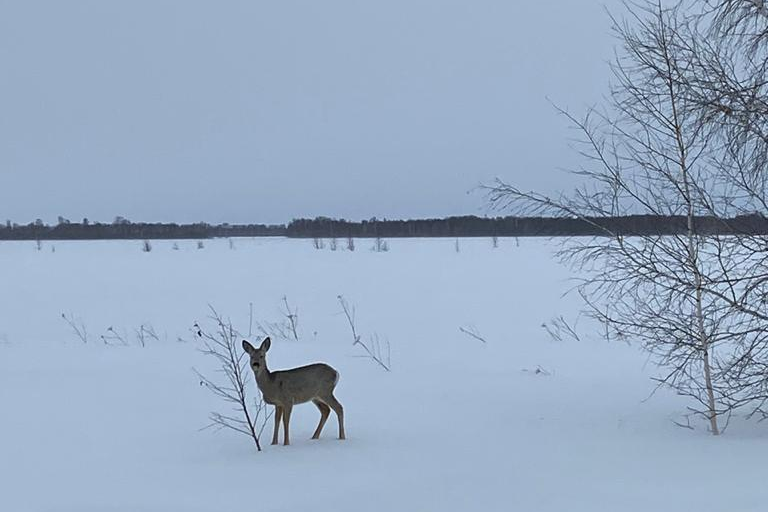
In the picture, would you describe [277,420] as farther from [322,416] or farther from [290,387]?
[322,416]

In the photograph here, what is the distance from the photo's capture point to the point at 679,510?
19.1 feet

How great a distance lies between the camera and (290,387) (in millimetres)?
8352

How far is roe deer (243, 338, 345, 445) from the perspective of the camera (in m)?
8.34

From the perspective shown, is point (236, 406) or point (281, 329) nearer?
point (236, 406)

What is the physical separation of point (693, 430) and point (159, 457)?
5.02 meters

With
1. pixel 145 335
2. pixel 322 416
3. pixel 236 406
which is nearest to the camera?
pixel 322 416

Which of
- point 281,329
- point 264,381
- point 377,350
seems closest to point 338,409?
point 264,381

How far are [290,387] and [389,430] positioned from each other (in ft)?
3.93

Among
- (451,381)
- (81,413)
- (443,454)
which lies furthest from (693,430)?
(81,413)

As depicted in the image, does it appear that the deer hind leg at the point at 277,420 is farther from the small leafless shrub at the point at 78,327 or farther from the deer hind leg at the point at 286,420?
the small leafless shrub at the point at 78,327

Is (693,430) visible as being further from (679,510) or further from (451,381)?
(451,381)

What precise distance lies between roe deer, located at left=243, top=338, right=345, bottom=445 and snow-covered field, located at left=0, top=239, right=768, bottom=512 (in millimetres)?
320

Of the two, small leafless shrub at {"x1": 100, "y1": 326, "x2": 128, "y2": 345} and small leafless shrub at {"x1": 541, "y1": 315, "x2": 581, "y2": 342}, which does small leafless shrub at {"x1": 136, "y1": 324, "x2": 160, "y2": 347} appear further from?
small leafless shrub at {"x1": 541, "y1": 315, "x2": 581, "y2": 342}

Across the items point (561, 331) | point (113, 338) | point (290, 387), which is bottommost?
point (113, 338)
